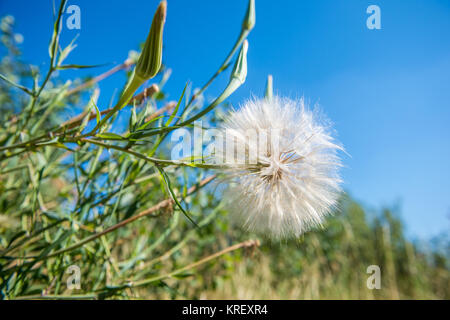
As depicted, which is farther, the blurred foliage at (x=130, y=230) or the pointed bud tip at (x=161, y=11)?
the blurred foliage at (x=130, y=230)

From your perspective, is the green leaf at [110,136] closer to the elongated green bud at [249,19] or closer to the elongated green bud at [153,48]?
the elongated green bud at [153,48]

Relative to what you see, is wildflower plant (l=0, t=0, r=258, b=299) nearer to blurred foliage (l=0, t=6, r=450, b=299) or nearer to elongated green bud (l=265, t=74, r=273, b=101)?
blurred foliage (l=0, t=6, r=450, b=299)

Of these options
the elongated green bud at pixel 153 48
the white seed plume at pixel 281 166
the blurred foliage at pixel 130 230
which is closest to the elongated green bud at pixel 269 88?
the white seed plume at pixel 281 166

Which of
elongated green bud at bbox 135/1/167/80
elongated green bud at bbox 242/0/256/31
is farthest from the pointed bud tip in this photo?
elongated green bud at bbox 242/0/256/31

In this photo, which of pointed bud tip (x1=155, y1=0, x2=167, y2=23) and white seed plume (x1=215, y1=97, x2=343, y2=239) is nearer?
Result: pointed bud tip (x1=155, y1=0, x2=167, y2=23)

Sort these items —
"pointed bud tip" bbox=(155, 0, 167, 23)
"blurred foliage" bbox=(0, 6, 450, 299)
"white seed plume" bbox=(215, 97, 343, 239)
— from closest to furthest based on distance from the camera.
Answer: "pointed bud tip" bbox=(155, 0, 167, 23)
"white seed plume" bbox=(215, 97, 343, 239)
"blurred foliage" bbox=(0, 6, 450, 299)

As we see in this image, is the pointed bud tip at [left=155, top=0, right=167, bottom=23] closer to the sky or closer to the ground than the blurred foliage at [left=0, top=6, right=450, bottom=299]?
closer to the sky
